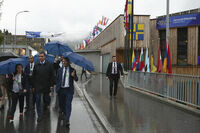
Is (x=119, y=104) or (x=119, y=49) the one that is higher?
(x=119, y=49)

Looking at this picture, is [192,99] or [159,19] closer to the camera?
[192,99]

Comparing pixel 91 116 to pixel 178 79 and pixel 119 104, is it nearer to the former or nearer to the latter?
pixel 119 104

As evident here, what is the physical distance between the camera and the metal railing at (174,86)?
6933 mm

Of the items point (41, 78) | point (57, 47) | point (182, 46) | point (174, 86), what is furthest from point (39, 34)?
point (41, 78)

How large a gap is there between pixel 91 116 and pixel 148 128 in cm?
202

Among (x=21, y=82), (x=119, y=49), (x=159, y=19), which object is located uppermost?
(x=159, y=19)

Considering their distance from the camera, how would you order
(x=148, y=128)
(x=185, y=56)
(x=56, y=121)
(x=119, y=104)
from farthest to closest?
(x=185, y=56) < (x=119, y=104) < (x=56, y=121) < (x=148, y=128)

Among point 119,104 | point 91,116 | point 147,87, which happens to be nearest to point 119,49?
point 147,87

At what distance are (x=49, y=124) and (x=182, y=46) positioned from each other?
24.0 metres

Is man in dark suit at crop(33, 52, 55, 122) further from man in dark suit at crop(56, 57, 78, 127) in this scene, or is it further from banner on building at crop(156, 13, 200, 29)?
banner on building at crop(156, 13, 200, 29)

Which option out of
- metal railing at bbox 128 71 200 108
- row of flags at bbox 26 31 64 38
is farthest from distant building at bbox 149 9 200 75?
row of flags at bbox 26 31 64 38

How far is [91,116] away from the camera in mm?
6859

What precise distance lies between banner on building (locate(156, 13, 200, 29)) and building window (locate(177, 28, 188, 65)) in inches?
32.5

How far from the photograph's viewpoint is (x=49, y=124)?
19.3 feet
